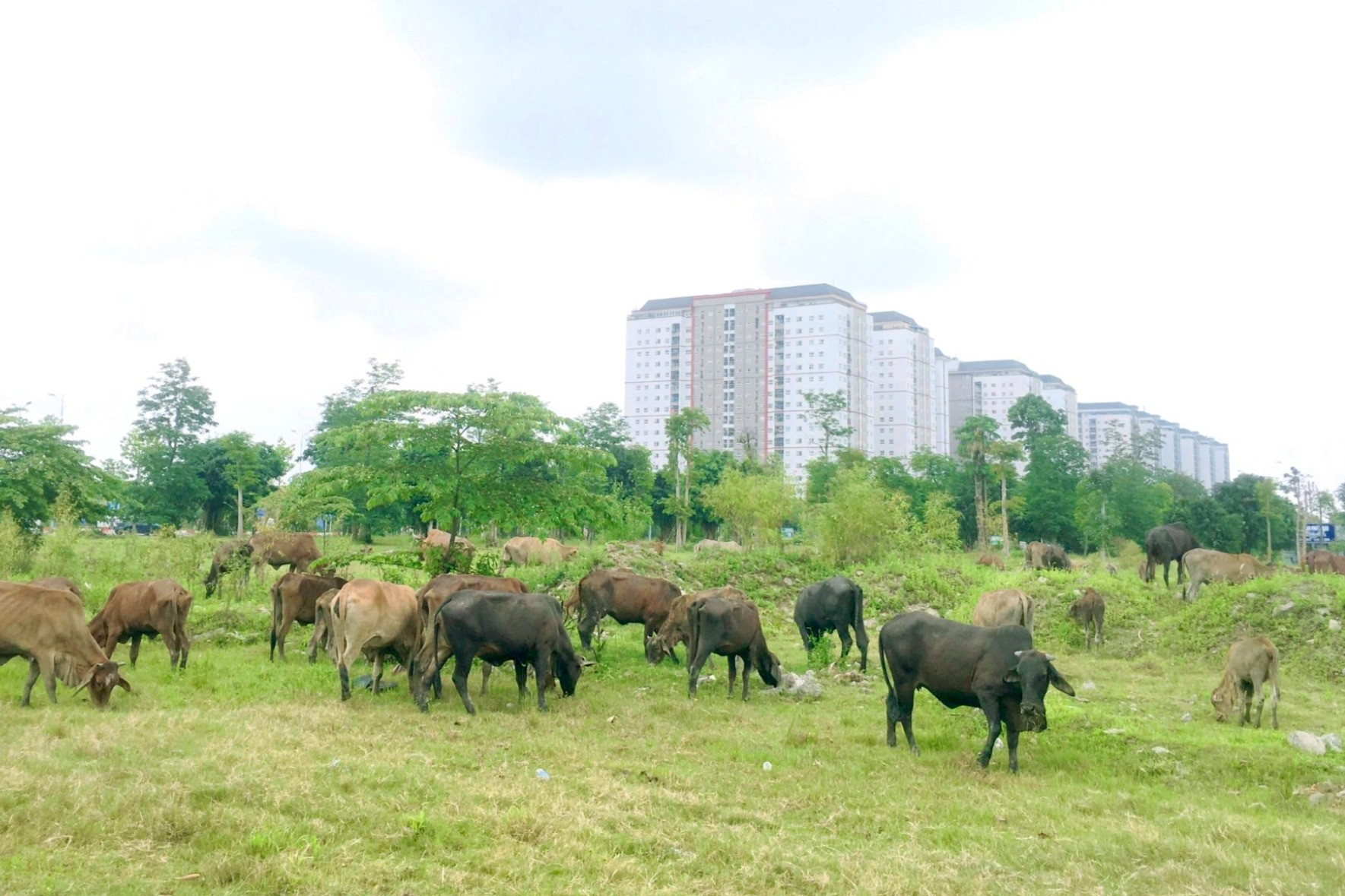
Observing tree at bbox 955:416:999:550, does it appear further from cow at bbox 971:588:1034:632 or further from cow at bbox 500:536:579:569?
cow at bbox 971:588:1034:632

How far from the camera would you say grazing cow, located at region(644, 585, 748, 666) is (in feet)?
55.7

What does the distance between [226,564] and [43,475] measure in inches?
350

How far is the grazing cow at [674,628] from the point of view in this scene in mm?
16984

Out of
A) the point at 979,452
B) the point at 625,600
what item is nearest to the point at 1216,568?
the point at 625,600

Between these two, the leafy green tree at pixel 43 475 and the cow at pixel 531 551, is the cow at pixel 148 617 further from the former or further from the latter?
the cow at pixel 531 551

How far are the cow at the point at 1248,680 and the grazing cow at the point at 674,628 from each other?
7584 millimetres

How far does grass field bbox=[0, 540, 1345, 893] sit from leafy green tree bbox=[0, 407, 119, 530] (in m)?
14.3

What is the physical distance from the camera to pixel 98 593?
19.8 m

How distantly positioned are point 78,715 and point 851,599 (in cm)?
1296

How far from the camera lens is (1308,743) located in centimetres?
1123

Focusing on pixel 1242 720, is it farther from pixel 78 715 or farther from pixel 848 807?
pixel 78 715

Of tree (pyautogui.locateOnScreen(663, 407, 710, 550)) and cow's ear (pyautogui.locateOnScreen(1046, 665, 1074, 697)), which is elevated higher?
tree (pyautogui.locateOnScreen(663, 407, 710, 550))

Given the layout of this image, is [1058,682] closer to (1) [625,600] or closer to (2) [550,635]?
(2) [550,635]

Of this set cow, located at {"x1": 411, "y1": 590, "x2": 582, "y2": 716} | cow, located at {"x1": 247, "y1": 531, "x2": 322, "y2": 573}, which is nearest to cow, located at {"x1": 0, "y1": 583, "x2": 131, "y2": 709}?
cow, located at {"x1": 411, "y1": 590, "x2": 582, "y2": 716}
